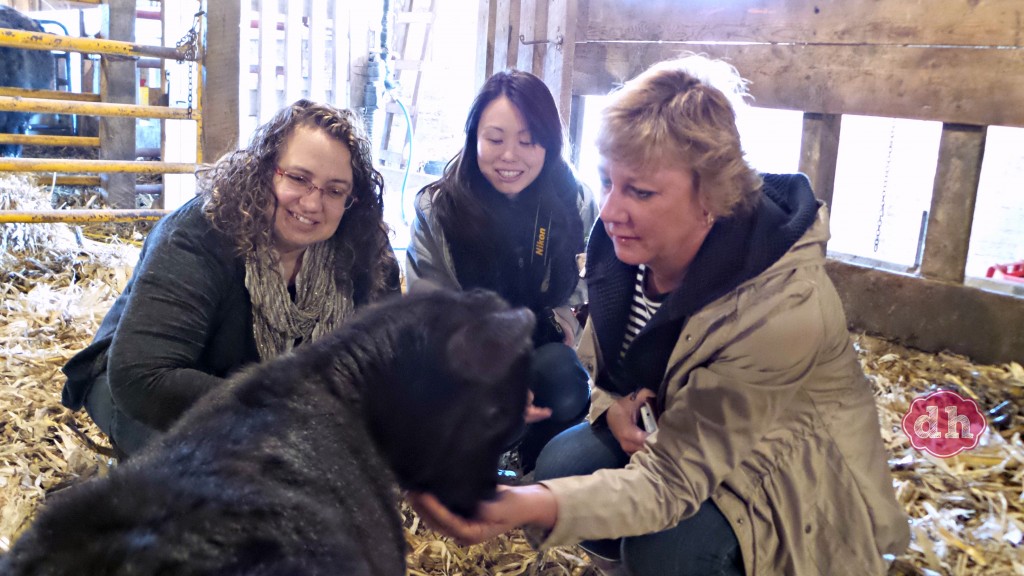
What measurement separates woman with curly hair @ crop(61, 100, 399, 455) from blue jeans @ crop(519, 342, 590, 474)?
0.78m

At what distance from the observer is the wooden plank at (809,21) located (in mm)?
4348

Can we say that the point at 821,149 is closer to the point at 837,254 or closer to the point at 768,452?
the point at 837,254

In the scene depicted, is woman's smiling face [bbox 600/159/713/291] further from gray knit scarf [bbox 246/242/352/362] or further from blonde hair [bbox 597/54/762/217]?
gray knit scarf [bbox 246/242/352/362]

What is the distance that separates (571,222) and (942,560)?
190cm

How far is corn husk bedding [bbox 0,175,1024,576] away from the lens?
2979 mm

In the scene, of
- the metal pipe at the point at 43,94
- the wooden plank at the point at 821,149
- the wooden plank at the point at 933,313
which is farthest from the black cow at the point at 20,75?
the wooden plank at the point at 933,313

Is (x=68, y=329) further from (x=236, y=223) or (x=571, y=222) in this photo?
(x=571, y=222)

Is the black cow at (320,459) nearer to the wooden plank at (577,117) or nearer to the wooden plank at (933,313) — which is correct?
the wooden plank at (933,313)

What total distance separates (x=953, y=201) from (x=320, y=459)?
160 inches

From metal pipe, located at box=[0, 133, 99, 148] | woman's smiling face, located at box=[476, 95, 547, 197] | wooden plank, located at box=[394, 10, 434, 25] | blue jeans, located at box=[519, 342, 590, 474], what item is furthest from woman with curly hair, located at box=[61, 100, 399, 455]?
wooden plank, located at box=[394, 10, 434, 25]

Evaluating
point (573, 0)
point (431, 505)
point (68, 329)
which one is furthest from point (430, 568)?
point (573, 0)

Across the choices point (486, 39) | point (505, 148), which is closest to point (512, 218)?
point (505, 148)

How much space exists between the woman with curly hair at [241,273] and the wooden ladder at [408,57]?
10.6 metres

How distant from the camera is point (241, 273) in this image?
2.76 m
